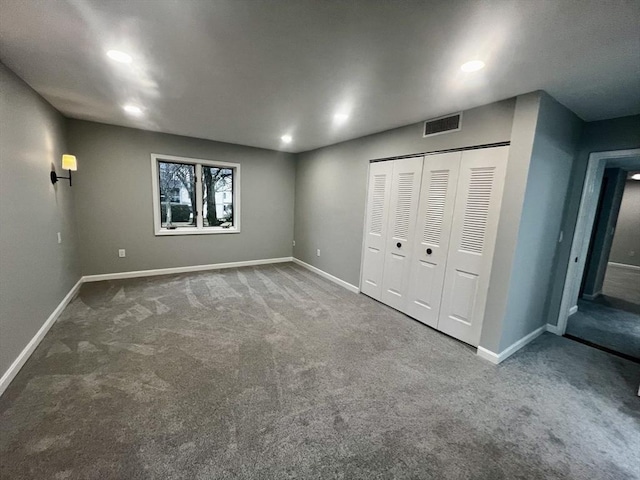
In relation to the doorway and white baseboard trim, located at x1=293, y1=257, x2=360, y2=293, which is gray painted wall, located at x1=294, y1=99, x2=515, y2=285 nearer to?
white baseboard trim, located at x1=293, y1=257, x2=360, y2=293

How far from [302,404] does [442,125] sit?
314 centimetres

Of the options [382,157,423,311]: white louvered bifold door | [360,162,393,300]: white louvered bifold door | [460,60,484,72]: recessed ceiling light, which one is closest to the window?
[360,162,393,300]: white louvered bifold door

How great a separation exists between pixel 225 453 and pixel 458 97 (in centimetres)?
333

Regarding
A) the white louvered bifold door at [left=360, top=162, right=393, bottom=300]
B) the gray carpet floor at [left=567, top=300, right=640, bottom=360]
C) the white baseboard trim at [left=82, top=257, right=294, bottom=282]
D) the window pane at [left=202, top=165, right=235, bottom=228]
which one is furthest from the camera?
the window pane at [left=202, top=165, right=235, bottom=228]

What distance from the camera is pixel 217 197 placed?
5.27 meters

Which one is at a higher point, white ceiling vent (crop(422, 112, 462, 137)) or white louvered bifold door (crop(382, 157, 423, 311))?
white ceiling vent (crop(422, 112, 462, 137))

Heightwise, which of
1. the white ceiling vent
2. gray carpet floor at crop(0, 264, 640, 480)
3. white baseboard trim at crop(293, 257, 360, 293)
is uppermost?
the white ceiling vent

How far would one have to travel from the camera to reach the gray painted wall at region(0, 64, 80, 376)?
205 cm

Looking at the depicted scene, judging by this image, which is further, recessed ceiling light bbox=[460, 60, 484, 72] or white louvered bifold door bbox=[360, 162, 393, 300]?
white louvered bifold door bbox=[360, 162, 393, 300]

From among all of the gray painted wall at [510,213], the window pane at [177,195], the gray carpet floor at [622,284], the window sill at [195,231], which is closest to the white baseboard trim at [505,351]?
the gray painted wall at [510,213]

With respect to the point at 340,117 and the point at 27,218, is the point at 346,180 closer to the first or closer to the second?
the point at 340,117

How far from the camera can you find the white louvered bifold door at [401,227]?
130 inches

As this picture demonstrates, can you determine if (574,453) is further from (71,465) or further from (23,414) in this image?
(23,414)

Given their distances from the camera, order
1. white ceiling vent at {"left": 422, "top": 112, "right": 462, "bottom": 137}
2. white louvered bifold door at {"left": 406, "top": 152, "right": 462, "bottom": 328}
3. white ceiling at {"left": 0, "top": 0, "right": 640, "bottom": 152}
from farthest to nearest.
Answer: white louvered bifold door at {"left": 406, "top": 152, "right": 462, "bottom": 328} < white ceiling vent at {"left": 422, "top": 112, "right": 462, "bottom": 137} < white ceiling at {"left": 0, "top": 0, "right": 640, "bottom": 152}
